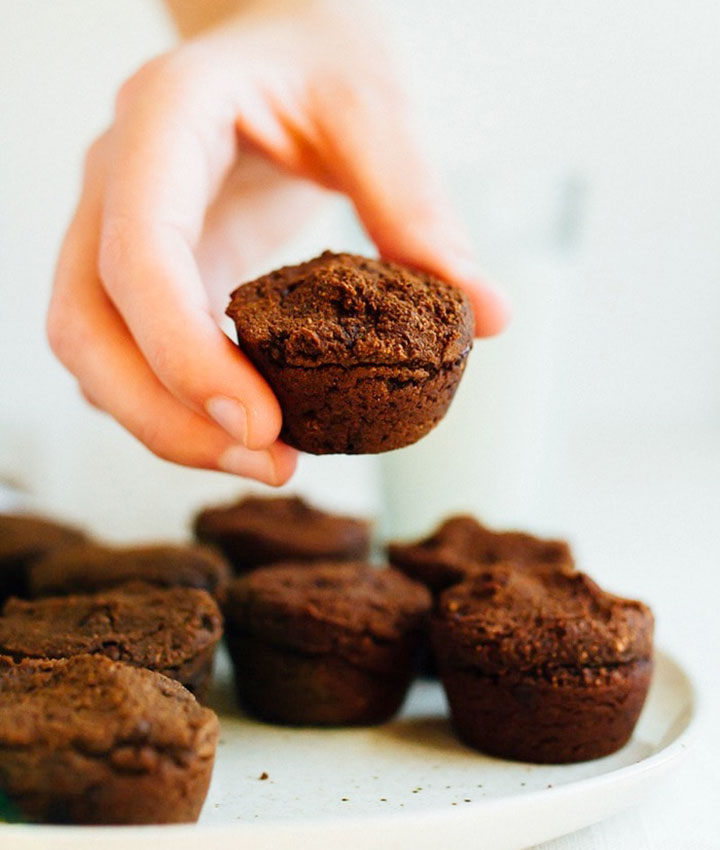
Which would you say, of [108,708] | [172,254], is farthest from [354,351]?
[108,708]

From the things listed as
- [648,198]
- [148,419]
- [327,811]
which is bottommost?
[327,811]

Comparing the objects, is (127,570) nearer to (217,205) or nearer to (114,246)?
(114,246)

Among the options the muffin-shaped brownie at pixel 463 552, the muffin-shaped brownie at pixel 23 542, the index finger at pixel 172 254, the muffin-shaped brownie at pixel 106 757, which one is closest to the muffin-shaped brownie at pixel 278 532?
the muffin-shaped brownie at pixel 463 552

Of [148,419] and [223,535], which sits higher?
[148,419]

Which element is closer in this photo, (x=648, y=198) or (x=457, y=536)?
(x=457, y=536)

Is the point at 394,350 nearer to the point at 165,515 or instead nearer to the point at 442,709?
the point at 442,709

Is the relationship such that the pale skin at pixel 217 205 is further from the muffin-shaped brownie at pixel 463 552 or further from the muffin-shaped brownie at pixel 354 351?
the muffin-shaped brownie at pixel 463 552

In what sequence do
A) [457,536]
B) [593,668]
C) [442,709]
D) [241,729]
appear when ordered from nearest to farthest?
1. [593,668]
2. [241,729]
3. [442,709]
4. [457,536]

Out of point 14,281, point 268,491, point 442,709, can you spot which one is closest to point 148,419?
point 442,709
